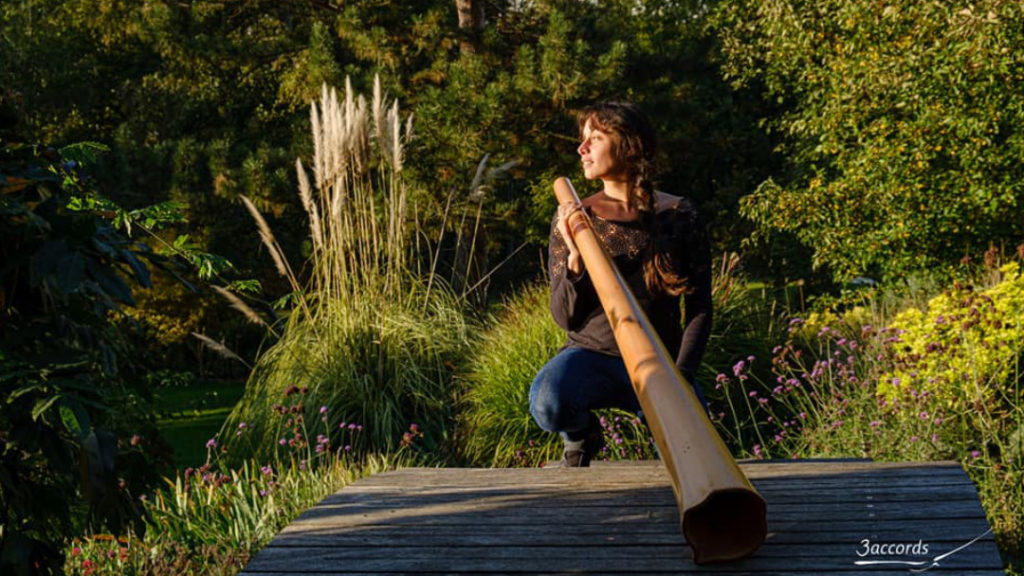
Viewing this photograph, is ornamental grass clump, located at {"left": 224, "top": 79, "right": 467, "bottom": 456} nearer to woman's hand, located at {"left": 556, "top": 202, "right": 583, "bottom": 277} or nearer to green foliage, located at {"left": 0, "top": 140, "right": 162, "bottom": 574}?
woman's hand, located at {"left": 556, "top": 202, "right": 583, "bottom": 277}

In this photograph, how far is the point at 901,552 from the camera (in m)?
2.08

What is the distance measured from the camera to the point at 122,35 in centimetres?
1323

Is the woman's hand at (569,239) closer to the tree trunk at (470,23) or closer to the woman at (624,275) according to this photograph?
the woman at (624,275)

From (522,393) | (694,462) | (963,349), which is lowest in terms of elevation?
(522,393)

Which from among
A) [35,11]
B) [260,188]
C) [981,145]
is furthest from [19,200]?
[35,11]

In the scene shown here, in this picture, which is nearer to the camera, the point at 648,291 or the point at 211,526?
the point at 648,291

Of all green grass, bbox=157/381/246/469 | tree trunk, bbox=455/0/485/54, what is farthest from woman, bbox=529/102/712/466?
tree trunk, bbox=455/0/485/54

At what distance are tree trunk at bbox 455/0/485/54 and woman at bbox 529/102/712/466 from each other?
859cm

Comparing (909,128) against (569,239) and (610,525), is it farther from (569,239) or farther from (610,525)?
(610,525)

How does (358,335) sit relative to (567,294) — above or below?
below

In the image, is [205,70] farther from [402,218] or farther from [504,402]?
[504,402]

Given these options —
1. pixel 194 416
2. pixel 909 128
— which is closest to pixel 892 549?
pixel 909 128

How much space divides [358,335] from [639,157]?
2985 millimetres

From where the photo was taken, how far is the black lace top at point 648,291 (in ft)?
10.6
